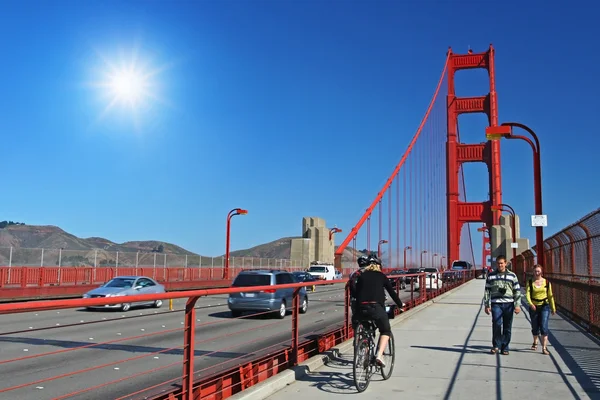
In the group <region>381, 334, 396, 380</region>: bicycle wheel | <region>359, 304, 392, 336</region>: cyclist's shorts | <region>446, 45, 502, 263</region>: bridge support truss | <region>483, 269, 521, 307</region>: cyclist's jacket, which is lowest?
<region>381, 334, 396, 380</region>: bicycle wheel

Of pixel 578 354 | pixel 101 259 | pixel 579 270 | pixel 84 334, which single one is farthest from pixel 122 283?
pixel 101 259

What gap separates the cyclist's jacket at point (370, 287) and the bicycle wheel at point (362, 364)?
0.45 metres

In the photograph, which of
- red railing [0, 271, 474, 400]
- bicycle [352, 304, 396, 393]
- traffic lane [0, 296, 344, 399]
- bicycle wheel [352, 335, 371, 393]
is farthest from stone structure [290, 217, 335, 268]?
bicycle wheel [352, 335, 371, 393]

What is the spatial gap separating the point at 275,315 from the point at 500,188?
48878 mm

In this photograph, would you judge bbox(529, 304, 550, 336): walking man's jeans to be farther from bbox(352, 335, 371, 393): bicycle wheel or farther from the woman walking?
bbox(352, 335, 371, 393): bicycle wheel

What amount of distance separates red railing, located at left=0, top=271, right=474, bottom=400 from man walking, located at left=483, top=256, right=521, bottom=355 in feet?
8.19

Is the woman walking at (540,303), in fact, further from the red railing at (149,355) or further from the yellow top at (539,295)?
the red railing at (149,355)

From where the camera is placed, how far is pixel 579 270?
47.7ft

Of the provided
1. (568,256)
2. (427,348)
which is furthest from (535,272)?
(568,256)

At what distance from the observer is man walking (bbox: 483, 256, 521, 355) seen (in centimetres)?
945

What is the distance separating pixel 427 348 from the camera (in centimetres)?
1009

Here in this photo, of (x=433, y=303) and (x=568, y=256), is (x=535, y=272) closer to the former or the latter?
(x=568, y=256)

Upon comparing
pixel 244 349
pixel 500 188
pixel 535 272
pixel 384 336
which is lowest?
pixel 244 349

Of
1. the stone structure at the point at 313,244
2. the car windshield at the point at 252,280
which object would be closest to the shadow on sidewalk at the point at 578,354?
the car windshield at the point at 252,280
